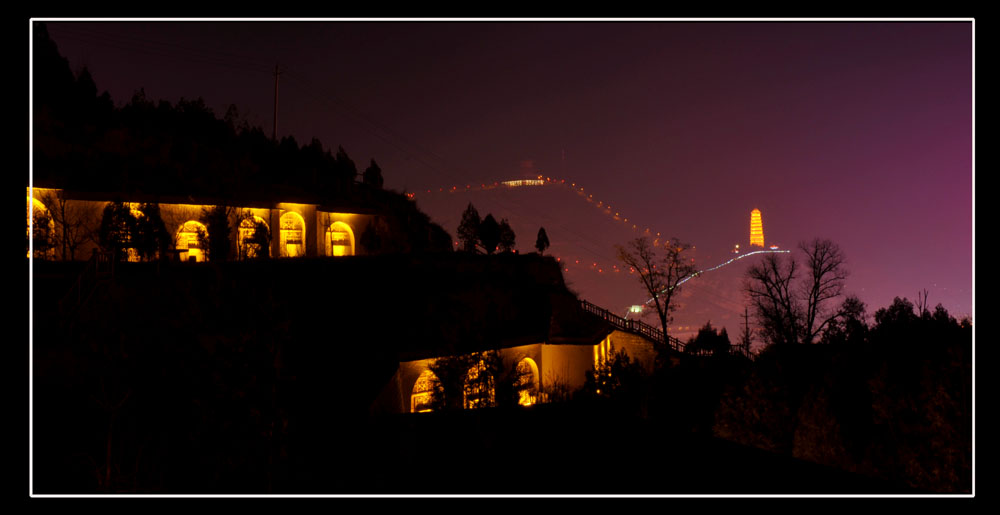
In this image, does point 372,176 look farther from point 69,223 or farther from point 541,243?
point 69,223

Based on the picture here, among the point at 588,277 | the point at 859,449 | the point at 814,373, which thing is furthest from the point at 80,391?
the point at 588,277

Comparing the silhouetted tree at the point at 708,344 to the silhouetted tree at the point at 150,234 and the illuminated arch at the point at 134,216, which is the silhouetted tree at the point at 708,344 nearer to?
the silhouetted tree at the point at 150,234

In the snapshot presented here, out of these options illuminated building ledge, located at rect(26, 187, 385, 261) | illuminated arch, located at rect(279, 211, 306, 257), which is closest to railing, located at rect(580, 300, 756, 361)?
illuminated building ledge, located at rect(26, 187, 385, 261)

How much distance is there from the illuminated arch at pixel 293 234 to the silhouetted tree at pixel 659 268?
1681 cm

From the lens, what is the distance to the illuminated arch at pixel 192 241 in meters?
19.5

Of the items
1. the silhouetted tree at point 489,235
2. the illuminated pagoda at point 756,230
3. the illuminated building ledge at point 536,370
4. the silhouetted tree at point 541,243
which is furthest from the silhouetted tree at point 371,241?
the illuminated pagoda at point 756,230

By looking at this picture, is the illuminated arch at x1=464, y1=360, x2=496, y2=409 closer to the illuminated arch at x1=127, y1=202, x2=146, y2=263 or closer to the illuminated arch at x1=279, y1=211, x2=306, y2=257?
the illuminated arch at x1=127, y1=202, x2=146, y2=263

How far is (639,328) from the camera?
86.4 ft

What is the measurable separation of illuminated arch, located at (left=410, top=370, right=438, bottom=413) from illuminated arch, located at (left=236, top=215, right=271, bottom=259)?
8.96 metres

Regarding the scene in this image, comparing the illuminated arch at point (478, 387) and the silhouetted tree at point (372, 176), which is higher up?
the silhouetted tree at point (372, 176)

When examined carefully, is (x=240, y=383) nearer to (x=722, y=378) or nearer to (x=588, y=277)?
(x=722, y=378)

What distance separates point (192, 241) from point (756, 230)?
45046mm

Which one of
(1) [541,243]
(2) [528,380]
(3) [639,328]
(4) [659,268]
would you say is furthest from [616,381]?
(4) [659,268]
